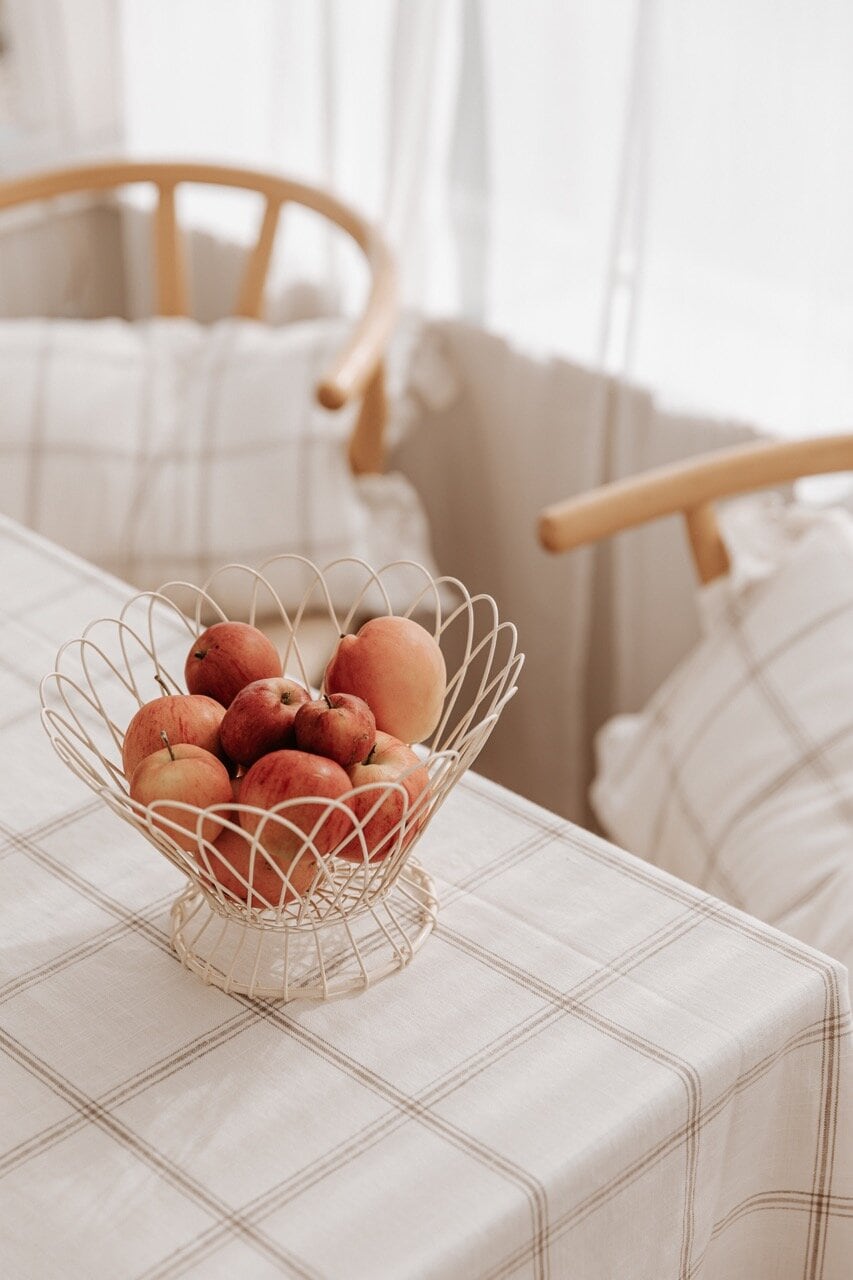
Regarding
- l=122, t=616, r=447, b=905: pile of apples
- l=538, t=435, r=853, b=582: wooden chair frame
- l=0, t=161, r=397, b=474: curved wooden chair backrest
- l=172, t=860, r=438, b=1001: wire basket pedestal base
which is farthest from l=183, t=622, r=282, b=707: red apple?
l=0, t=161, r=397, b=474: curved wooden chair backrest

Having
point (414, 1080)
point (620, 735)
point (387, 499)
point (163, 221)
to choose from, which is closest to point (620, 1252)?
point (414, 1080)

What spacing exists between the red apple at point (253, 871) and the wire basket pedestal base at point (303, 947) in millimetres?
26

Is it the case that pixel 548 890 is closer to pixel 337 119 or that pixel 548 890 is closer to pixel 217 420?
pixel 217 420

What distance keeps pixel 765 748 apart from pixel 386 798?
0.70 metres

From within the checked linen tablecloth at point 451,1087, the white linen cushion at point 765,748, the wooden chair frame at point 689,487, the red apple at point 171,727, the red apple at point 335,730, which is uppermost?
the red apple at point 335,730

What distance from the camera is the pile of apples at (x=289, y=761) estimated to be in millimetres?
731

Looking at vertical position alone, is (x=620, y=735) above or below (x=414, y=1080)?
below

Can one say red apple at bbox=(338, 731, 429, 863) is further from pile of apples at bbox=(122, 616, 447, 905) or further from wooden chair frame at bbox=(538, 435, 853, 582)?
wooden chair frame at bbox=(538, 435, 853, 582)

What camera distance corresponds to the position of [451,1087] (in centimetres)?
75

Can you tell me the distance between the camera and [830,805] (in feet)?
4.22

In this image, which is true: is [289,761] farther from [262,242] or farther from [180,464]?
[262,242]

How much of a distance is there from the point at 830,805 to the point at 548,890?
49 cm

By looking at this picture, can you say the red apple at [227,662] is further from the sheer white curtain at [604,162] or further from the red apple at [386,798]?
the sheer white curtain at [604,162]

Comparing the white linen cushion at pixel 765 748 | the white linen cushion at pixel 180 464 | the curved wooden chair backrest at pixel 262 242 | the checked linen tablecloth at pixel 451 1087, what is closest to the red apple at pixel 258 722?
the checked linen tablecloth at pixel 451 1087
